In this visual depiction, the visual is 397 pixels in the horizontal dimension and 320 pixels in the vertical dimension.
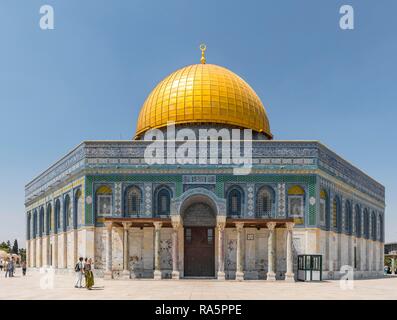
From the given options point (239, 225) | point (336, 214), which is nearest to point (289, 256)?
point (239, 225)

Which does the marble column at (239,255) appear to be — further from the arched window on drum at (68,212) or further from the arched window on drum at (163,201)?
the arched window on drum at (68,212)

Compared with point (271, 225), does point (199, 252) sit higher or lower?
lower

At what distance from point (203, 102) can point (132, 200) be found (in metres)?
8.94

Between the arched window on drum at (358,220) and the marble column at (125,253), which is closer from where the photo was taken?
the marble column at (125,253)

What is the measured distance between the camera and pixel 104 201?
3269 cm

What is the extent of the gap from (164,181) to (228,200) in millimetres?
4020

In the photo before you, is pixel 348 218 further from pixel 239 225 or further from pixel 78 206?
pixel 78 206

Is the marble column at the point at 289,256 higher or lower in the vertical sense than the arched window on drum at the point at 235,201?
lower

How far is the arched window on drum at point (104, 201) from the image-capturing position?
1283 inches

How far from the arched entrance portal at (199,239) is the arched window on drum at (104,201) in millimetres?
4630

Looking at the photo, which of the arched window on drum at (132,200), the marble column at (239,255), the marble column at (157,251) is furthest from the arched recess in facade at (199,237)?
the arched window on drum at (132,200)

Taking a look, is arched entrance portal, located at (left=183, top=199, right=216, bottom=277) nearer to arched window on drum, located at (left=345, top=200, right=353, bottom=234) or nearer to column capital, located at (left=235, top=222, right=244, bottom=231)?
column capital, located at (left=235, top=222, right=244, bottom=231)

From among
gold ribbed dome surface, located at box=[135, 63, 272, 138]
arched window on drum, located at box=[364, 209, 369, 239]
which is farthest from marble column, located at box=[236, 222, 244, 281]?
arched window on drum, located at box=[364, 209, 369, 239]
